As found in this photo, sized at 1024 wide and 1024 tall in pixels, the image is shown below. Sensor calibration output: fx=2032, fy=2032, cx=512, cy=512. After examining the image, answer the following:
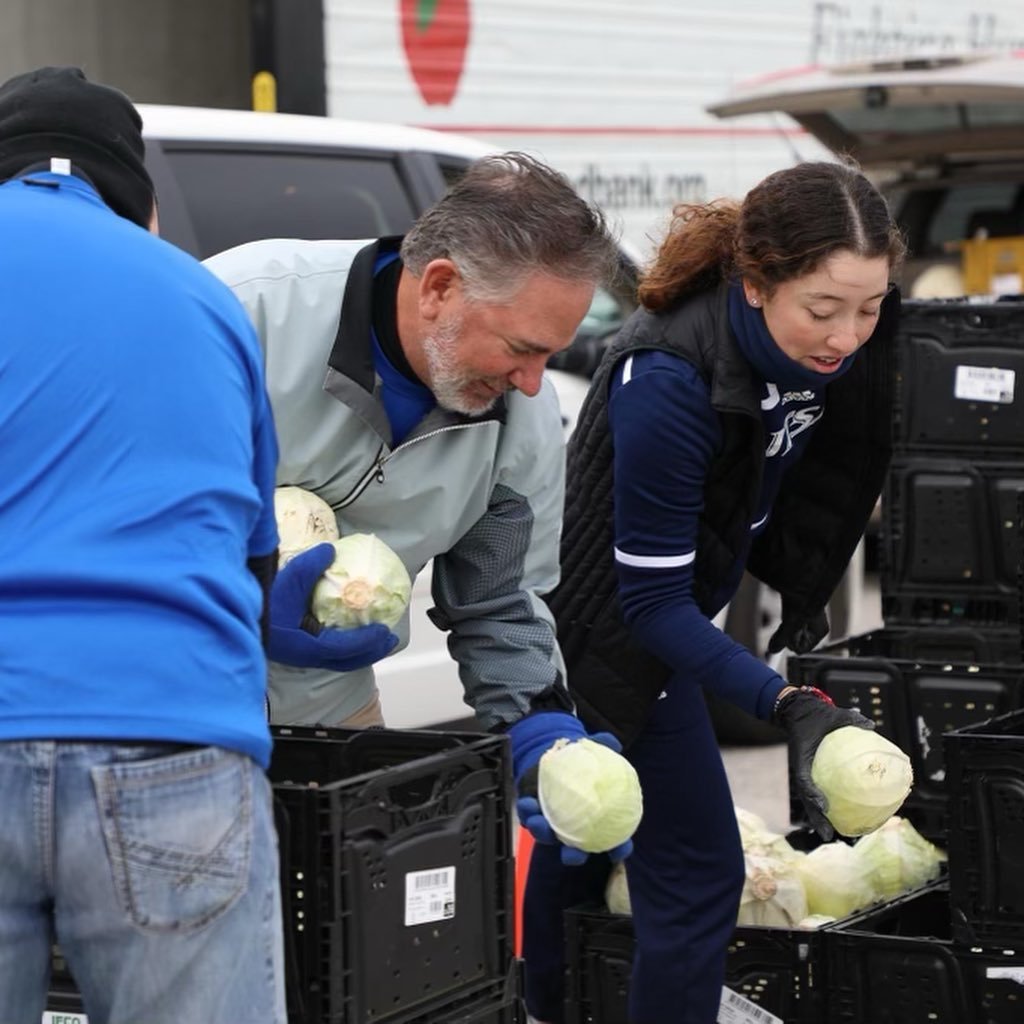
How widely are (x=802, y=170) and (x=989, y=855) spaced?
1.34 m

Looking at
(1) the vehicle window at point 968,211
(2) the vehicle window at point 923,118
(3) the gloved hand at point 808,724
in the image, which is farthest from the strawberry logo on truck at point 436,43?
(3) the gloved hand at point 808,724

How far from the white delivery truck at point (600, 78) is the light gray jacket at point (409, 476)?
5.08 metres

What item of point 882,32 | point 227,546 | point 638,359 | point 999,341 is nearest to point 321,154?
point 999,341

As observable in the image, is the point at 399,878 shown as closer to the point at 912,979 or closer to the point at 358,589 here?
the point at 358,589

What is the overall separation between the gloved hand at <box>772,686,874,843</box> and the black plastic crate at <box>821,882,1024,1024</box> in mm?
532

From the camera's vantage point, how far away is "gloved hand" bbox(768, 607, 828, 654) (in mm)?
4207

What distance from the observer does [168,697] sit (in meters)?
2.21

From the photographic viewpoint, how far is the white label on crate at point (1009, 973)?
3.85 metres

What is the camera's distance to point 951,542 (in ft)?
17.6

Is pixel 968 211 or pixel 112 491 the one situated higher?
pixel 968 211

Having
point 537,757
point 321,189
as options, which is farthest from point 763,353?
point 321,189

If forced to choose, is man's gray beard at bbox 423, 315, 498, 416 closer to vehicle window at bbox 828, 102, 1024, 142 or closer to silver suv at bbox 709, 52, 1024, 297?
silver suv at bbox 709, 52, 1024, 297

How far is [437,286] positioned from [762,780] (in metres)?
3.97

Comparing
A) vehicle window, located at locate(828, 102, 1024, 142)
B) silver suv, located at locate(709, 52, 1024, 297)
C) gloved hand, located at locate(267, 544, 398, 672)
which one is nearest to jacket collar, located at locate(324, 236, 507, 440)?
gloved hand, located at locate(267, 544, 398, 672)
